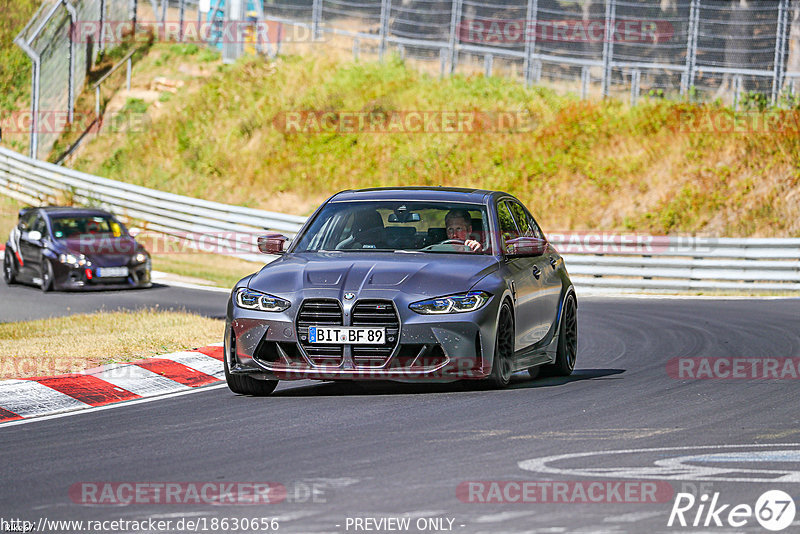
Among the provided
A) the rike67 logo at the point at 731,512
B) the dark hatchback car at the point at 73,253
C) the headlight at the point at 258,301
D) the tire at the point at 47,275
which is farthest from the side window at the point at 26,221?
the rike67 logo at the point at 731,512

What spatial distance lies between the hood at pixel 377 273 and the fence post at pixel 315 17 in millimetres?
30960

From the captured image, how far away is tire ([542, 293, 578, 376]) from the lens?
37.2ft

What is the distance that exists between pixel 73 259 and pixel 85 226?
1594 mm

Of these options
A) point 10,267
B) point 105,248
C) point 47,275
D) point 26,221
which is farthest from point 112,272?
point 26,221

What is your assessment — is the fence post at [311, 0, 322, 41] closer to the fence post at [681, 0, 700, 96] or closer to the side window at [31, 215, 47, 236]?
the fence post at [681, 0, 700, 96]

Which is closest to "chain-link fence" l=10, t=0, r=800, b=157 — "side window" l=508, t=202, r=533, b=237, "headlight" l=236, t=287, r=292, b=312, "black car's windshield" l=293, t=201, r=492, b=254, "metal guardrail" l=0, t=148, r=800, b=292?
"metal guardrail" l=0, t=148, r=800, b=292

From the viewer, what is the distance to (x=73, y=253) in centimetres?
2333

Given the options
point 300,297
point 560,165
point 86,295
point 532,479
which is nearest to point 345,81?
point 560,165

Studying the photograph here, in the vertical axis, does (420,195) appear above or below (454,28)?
below

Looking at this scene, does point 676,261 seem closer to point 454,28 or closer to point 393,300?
point 454,28

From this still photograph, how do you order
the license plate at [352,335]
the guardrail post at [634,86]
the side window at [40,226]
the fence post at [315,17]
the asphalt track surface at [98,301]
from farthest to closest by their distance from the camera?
the fence post at [315,17] < the guardrail post at [634,86] < the side window at [40,226] < the asphalt track surface at [98,301] < the license plate at [352,335]

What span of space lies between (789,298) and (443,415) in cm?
1537

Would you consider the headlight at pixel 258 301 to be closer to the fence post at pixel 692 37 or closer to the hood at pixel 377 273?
the hood at pixel 377 273

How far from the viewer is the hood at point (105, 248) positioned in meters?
23.4
